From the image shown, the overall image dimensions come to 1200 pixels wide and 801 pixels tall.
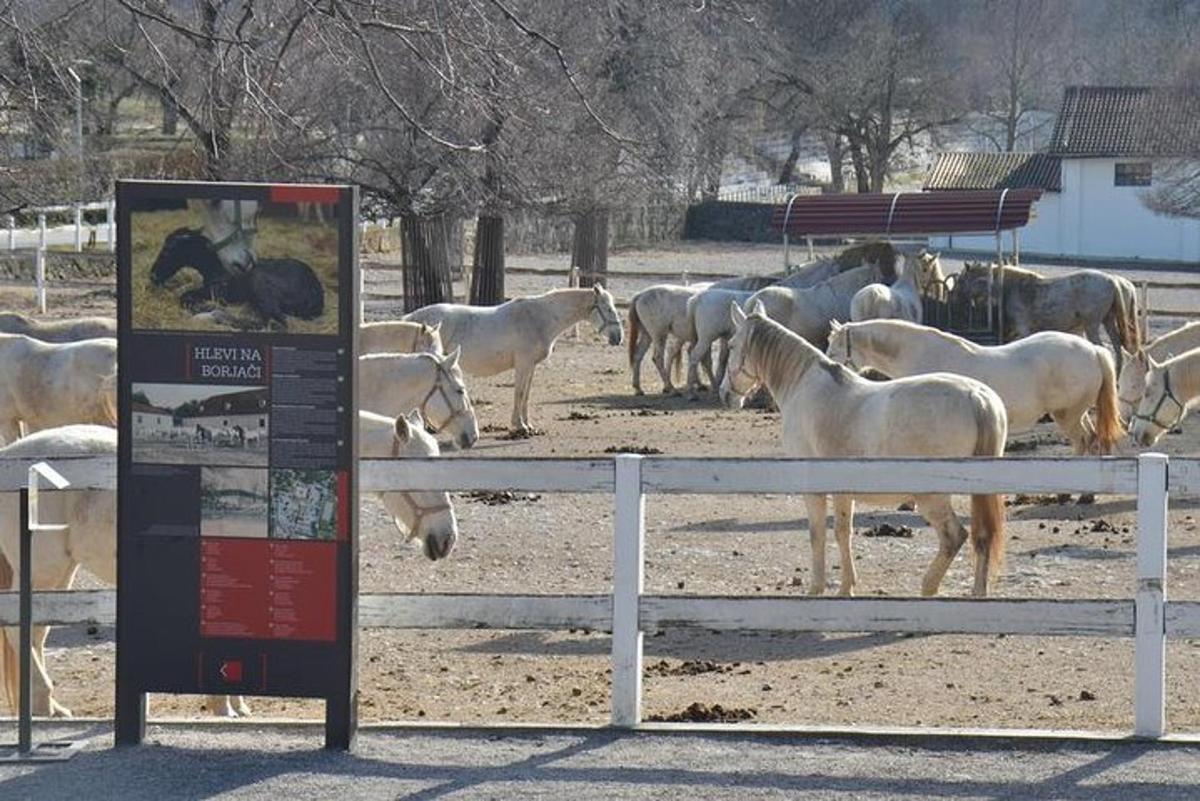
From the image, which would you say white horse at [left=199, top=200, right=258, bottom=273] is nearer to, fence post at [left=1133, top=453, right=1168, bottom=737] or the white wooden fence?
the white wooden fence

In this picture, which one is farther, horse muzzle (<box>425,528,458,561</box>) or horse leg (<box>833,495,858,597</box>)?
horse leg (<box>833,495,858,597</box>)

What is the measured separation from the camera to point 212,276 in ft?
24.5

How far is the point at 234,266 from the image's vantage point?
7.47 metres

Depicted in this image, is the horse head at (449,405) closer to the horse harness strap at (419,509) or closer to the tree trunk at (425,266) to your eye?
the horse harness strap at (419,509)

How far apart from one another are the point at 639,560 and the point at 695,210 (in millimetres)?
58271

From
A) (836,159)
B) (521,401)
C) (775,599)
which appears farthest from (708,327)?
(836,159)

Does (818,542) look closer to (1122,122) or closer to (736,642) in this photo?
(736,642)

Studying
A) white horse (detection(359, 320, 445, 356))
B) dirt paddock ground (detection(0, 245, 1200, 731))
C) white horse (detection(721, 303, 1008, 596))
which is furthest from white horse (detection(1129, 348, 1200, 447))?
white horse (detection(359, 320, 445, 356))

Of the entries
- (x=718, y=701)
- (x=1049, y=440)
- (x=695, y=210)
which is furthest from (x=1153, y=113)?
(x=718, y=701)

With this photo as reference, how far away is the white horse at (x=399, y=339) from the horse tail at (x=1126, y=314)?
39.0 ft

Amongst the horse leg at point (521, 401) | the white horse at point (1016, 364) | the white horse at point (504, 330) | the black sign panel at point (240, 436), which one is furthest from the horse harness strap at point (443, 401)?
the black sign panel at point (240, 436)

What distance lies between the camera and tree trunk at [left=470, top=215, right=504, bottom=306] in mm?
37688

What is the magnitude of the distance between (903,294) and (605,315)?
13.7 feet

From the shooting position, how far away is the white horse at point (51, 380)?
661 inches
